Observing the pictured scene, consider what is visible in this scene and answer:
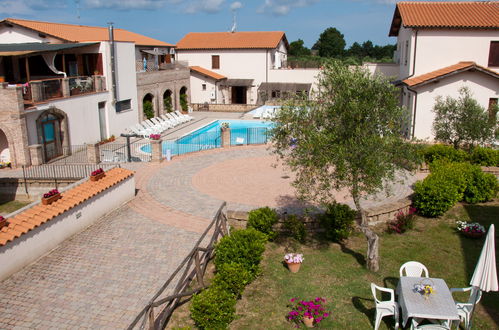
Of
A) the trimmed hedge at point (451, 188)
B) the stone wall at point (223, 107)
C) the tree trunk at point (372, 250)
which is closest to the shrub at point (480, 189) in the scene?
the trimmed hedge at point (451, 188)

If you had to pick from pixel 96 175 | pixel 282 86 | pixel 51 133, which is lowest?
pixel 96 175

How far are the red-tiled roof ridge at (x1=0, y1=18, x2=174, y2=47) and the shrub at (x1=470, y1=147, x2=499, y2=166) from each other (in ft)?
77.7

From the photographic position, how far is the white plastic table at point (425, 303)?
25.6 ft

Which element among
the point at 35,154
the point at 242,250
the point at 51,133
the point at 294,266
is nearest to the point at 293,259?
the point at 294,266

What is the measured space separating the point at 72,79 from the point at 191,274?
17790mm

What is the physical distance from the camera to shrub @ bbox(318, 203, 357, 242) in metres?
12.7

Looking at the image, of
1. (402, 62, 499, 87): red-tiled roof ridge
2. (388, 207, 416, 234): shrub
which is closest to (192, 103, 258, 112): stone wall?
(402, 62, 499, 87): red-tiled roof ridge

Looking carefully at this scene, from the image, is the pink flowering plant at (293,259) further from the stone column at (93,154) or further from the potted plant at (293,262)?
the stone column at (93,154)

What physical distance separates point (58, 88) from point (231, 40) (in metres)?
26.3

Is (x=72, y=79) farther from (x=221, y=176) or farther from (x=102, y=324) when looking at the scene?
(x=102, y=324)

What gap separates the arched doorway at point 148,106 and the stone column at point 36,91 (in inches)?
465

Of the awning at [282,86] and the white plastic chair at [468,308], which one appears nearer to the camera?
the white plastic chair at [468,308]

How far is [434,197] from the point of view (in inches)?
564

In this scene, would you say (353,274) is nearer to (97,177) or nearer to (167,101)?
(97,177)
